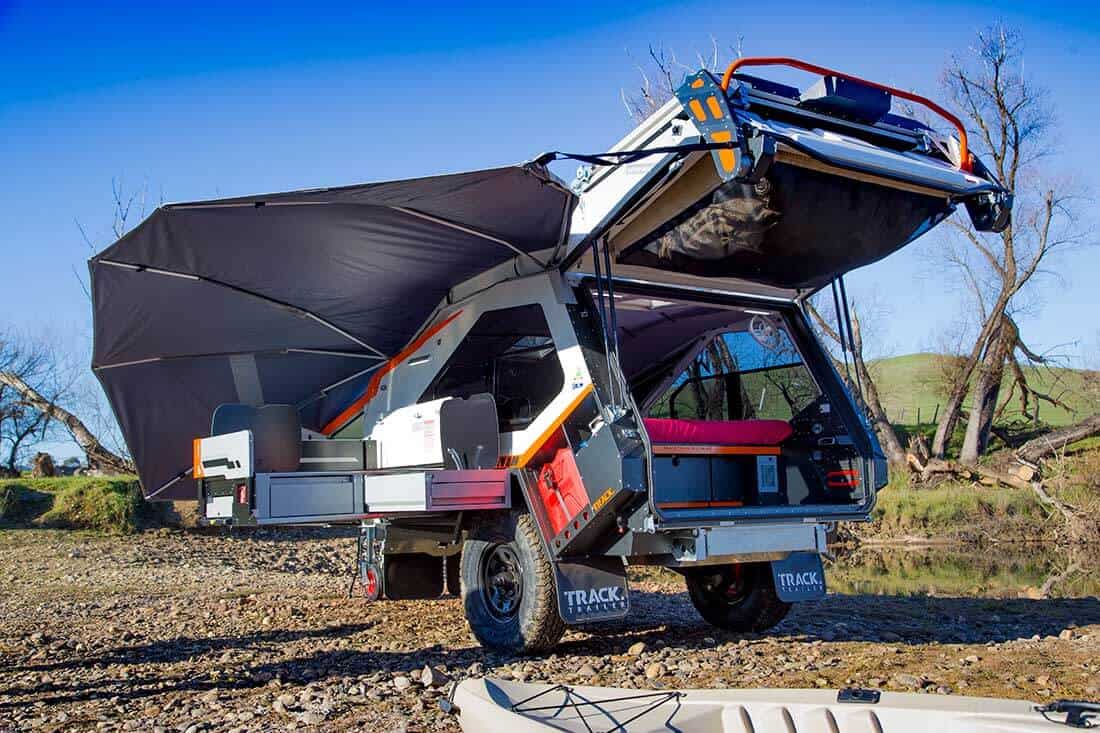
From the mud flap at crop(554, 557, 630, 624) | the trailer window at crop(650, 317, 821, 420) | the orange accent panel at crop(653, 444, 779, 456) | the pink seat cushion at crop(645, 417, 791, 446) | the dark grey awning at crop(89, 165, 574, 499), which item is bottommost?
the mud flap at crop(554, 557, 630, 624)

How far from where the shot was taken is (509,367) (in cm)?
800

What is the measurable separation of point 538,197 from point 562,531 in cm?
209

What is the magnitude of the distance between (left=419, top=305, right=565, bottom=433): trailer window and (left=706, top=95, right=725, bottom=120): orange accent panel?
193 centimetres

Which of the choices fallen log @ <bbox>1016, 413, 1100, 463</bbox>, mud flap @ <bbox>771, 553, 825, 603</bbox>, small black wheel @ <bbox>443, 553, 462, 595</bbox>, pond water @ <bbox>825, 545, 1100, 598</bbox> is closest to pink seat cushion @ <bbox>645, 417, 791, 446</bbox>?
mud flap @ <bbox>771, 553, 825, 603</bbox>

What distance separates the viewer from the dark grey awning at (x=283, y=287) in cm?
683

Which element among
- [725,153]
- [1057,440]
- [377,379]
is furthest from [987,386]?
[725,153]

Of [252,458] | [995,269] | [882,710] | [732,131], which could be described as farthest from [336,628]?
[995,269]

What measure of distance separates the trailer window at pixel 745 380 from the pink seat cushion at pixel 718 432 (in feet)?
0.69

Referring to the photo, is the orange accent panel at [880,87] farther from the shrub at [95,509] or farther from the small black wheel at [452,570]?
the shrub at [95,509]

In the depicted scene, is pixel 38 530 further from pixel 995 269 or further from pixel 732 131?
pixel 995 269

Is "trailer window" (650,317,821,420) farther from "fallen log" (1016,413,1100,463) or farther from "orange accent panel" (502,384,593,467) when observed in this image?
"fallen log" (1016,413,1100,463)

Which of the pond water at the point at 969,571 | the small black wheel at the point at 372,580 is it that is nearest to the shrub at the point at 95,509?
the small black wheel at the point at 372,580

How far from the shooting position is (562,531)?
6820mm

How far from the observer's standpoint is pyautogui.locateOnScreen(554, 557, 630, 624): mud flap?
22.2 ft
